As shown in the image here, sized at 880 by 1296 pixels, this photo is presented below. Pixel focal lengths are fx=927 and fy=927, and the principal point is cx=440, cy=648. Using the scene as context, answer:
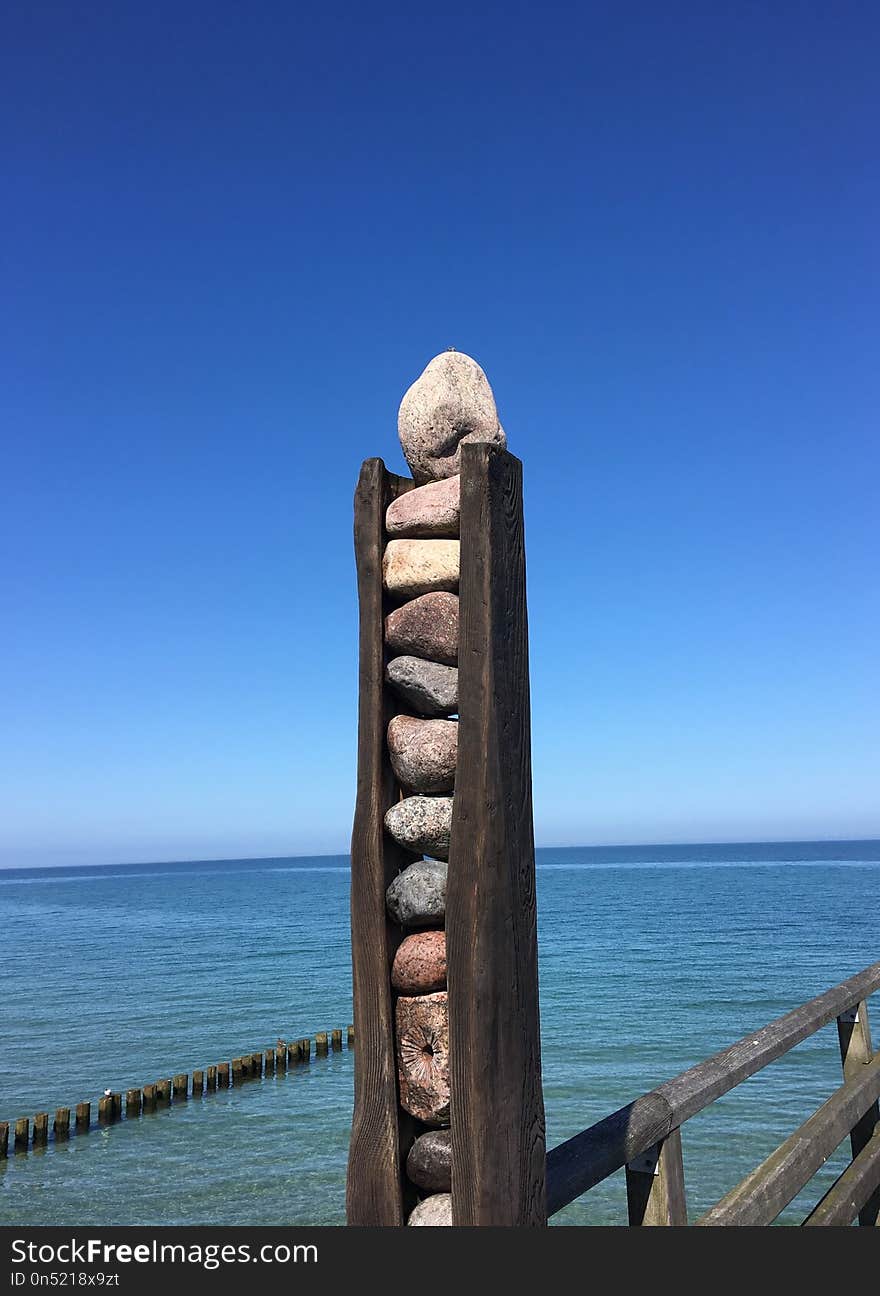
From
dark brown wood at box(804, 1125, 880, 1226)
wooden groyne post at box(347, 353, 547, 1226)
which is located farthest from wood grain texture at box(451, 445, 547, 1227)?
dark brown wood at box(804, 1125, 880, 1226)

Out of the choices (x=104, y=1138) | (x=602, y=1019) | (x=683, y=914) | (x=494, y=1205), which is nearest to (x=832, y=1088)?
(x=602, y=1019)

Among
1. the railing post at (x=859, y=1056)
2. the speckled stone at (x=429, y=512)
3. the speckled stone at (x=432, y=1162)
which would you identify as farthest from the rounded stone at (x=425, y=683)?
the railing post at (x=859, y=1056)

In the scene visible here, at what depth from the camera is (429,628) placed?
3.46 m

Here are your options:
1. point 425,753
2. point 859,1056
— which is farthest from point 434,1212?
point 859,1056

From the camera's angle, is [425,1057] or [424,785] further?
[424,785]

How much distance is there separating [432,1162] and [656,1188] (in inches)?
48.9

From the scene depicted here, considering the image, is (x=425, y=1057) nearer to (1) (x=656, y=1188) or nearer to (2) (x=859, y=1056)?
(1) (x=656, y=1188)

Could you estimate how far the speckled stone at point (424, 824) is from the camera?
333 cm

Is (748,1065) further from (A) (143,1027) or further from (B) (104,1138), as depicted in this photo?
(A) (143,1027)

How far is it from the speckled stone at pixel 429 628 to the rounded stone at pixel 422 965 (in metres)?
1.00

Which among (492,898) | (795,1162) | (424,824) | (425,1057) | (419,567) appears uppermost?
(419,567)

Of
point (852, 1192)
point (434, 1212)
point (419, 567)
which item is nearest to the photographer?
point (434, 1212)

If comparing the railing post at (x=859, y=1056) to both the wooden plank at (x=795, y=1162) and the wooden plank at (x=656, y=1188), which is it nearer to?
the wooden plank at (x=795, y=1162)
